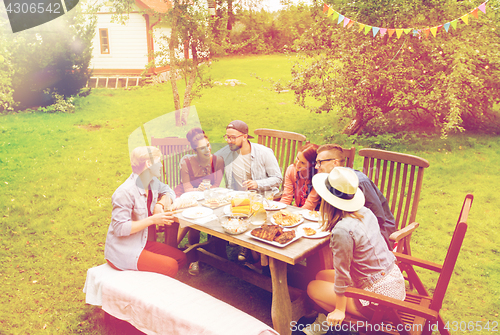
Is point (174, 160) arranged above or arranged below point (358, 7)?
below

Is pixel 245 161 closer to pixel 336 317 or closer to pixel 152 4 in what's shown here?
pixel 336 317

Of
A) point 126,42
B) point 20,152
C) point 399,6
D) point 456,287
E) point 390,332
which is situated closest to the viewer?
point 390,332

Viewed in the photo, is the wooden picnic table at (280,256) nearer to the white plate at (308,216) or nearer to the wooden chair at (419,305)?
the white plate at (308,216)

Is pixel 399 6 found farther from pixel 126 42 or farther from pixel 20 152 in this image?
pixel 126 42

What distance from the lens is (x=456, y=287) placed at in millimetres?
3965

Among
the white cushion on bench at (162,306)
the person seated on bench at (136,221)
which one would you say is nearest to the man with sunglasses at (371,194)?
the white cushion on bench at (162,306)

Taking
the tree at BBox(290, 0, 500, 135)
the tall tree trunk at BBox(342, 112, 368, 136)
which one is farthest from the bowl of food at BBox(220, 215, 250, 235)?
the tall tree trunk at BBox(342, 112, 368, 136)

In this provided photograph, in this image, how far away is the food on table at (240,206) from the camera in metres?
3.20

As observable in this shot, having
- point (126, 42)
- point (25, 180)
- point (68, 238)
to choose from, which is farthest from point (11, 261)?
point (126, 42)

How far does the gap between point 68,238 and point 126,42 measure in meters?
14.3

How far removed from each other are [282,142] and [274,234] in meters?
2.51

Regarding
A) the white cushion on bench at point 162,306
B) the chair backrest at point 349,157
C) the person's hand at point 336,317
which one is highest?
the chair backrest at point 349,157

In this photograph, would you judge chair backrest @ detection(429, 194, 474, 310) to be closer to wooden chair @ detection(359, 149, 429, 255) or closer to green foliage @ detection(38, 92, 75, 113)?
wooden chair @ detection(359, 149, 429, 255)

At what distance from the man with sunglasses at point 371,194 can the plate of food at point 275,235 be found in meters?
0.84
